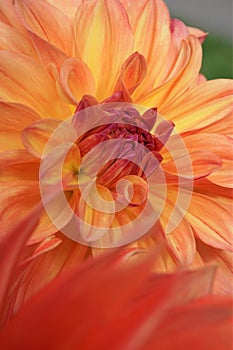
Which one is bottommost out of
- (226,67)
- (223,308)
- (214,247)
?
(226,67)

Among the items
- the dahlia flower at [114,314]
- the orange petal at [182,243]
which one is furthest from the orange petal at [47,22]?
the dahlia flower at [114,314]

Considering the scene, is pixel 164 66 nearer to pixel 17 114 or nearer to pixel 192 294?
pixel 17 114

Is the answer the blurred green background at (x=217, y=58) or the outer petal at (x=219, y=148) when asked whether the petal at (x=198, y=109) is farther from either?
the blurred green background at (x=217, y=58)

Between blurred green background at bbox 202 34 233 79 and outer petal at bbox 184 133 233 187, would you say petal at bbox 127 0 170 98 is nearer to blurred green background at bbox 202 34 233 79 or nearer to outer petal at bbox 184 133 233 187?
outer petal at bbox 184 133 233 187

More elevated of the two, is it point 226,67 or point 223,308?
point 223,308

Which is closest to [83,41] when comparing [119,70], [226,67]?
[119,70]

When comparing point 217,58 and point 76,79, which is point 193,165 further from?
point 217,58

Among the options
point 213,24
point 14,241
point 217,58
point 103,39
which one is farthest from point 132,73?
point 213,24

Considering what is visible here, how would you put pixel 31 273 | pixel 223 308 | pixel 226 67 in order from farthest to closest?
pixel 226 67 < pixel 31 273 < pixel 223 308
